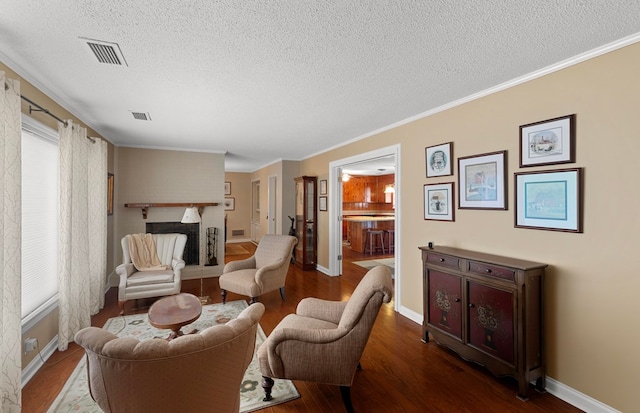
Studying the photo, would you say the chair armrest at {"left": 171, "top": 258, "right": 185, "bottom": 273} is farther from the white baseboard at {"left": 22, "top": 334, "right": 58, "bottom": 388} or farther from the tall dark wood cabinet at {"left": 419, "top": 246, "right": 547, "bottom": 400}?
the tall dark wood cabinet at {"left": 419, "top": 246, "right": 547, "bottom": 400}

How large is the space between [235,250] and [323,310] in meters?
6.13

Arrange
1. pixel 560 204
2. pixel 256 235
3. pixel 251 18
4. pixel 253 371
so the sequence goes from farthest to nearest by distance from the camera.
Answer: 1. pixel 256 235
2. pixel 253 371
3. pixel 560 204
4. pixel 251 18

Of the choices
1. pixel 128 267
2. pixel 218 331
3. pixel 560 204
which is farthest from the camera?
pixel 128 267

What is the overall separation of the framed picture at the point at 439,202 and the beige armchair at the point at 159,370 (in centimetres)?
254

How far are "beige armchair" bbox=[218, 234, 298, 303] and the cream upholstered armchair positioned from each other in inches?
25.1

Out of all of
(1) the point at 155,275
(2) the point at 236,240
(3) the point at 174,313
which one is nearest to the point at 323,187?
(1) the point at 155,275

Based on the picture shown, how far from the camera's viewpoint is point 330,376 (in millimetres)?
1989

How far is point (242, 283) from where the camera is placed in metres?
3.86

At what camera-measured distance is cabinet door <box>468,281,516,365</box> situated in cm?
226

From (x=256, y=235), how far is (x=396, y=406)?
785cm

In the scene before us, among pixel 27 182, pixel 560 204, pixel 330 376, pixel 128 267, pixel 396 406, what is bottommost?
pixel 396 406

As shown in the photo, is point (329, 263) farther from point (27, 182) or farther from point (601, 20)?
point (601, 20)

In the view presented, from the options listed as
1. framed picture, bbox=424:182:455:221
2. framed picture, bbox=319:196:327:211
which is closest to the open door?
framed picture, bbox=319:196:327:211

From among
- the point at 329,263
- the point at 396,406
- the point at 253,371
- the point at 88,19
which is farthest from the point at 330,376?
the point at 329,263
